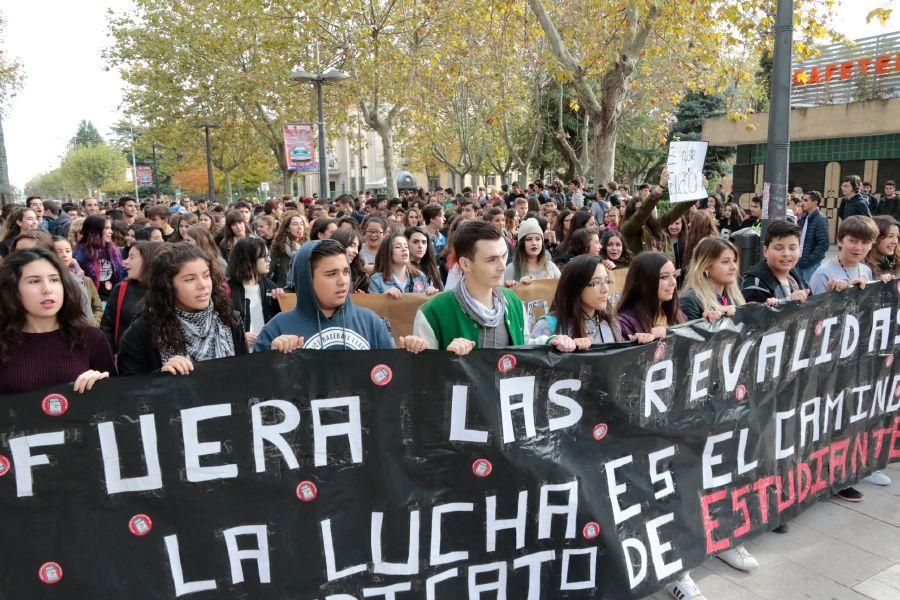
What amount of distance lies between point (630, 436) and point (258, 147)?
38.2m

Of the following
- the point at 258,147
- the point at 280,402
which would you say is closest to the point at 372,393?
the point at 280,402

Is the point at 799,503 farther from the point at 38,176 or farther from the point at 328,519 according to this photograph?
the point at 38,176

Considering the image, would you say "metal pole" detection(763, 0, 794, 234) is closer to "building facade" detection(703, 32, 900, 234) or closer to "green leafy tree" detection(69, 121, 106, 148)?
"building facade" detection(703, 32, 900, 234)

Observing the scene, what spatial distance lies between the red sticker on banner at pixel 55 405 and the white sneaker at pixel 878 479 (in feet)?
15.0

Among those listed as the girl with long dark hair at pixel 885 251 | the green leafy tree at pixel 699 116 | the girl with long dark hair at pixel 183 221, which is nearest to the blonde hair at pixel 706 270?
the girl with long dark hair at pixel 885 251

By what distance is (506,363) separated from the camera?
2.89m

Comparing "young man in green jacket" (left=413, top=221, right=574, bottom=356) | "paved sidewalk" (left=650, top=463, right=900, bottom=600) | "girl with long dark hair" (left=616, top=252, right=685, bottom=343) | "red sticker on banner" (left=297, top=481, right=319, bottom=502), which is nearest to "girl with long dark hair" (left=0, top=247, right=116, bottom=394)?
"red sticker on banner" (left=297, top=481, right=319, bottom=502)

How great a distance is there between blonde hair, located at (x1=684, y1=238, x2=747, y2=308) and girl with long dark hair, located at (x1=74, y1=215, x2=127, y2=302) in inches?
208

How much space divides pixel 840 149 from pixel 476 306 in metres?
20.4

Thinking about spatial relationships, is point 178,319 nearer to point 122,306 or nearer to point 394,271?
point 122,306

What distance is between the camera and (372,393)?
2.75 m

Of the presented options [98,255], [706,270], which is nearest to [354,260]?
[98,255]

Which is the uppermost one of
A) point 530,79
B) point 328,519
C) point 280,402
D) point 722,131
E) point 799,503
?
point 530,79

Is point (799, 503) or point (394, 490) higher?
point (394, 490)
